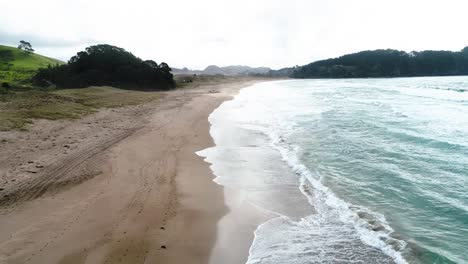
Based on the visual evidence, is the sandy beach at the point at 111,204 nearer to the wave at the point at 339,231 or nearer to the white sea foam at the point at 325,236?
the white sea foam at the point at 325,236

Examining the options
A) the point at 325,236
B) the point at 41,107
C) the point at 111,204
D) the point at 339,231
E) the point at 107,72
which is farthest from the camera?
the point at 107,72

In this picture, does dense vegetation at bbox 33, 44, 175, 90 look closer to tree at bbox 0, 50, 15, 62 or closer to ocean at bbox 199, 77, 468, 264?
tree at bbox 0, 50, 15, 62

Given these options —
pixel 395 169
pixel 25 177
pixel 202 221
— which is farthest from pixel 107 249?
pixel 395 169

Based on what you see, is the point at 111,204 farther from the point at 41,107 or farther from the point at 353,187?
the point at 41,107

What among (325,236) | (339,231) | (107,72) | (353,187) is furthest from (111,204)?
(107,72)

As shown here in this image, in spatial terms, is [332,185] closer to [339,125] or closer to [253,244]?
[253,244]

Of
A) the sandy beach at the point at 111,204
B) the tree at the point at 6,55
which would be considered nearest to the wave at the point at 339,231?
the sandy beach at the point at 111,204

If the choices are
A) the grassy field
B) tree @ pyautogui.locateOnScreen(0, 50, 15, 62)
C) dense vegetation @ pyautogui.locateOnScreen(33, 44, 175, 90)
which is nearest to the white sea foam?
the grassy field

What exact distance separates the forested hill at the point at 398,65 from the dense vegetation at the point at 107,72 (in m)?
115

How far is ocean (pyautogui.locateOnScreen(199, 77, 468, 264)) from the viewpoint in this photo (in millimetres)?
7383

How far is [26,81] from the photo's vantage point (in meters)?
43.9

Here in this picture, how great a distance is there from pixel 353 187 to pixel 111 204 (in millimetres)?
7105

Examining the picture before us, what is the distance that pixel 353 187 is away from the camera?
1104 centimetres

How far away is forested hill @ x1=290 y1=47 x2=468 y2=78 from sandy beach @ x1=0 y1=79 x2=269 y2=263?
147659mm
